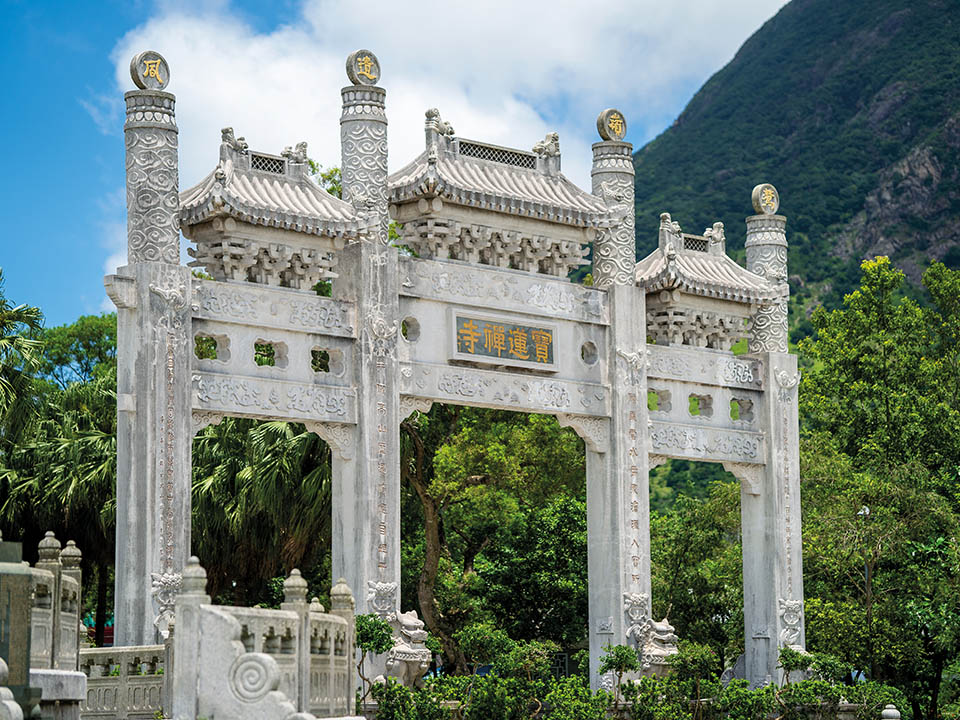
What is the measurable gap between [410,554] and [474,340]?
7254mm

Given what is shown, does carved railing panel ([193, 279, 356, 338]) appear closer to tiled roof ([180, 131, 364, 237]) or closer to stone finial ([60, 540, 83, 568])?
tiled roof ([180, 131, 364, 237])

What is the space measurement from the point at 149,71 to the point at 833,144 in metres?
35.0

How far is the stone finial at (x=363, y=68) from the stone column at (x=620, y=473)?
3.08 metres

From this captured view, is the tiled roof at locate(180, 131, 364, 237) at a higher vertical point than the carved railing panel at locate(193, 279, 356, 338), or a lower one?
higher

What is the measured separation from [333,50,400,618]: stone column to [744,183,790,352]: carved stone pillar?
5297 mm

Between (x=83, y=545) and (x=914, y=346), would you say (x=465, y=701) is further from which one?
(x=914, y=346)

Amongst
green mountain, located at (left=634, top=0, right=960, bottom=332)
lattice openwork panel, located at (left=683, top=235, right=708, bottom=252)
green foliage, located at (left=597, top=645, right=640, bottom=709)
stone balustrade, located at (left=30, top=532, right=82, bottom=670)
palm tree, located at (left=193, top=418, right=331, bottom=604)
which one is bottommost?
green foliage, located at (left=597, top=645, right=640, bottom=709)

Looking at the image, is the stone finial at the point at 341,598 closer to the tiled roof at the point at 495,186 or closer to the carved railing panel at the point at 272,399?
the carved railing panel at the point at 272,399

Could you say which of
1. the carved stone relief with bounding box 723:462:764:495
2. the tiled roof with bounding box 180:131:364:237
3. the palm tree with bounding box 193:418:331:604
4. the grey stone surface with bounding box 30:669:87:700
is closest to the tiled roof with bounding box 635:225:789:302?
the carved stone relief with bounding box 723:462:764:495

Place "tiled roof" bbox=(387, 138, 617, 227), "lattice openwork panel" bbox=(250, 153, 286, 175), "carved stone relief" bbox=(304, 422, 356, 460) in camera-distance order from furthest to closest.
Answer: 1. "tiled roof" bbox=(387, 138, 617, 227)
2. "lattice openwork panel" bbox=(250, 153, 286, 175)
3. "carved stone relief" bbox=(304, 422, 356, 460)

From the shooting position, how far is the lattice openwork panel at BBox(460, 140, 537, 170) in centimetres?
1691

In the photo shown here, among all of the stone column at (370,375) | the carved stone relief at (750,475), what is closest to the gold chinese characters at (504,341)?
the stone column at (370,375)

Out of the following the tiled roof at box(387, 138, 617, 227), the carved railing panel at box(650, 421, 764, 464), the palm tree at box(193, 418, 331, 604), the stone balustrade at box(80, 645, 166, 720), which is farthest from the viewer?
the palm tree at box(193, 418, 331, 604)

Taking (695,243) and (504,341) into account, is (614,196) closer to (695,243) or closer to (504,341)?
(695,243)
